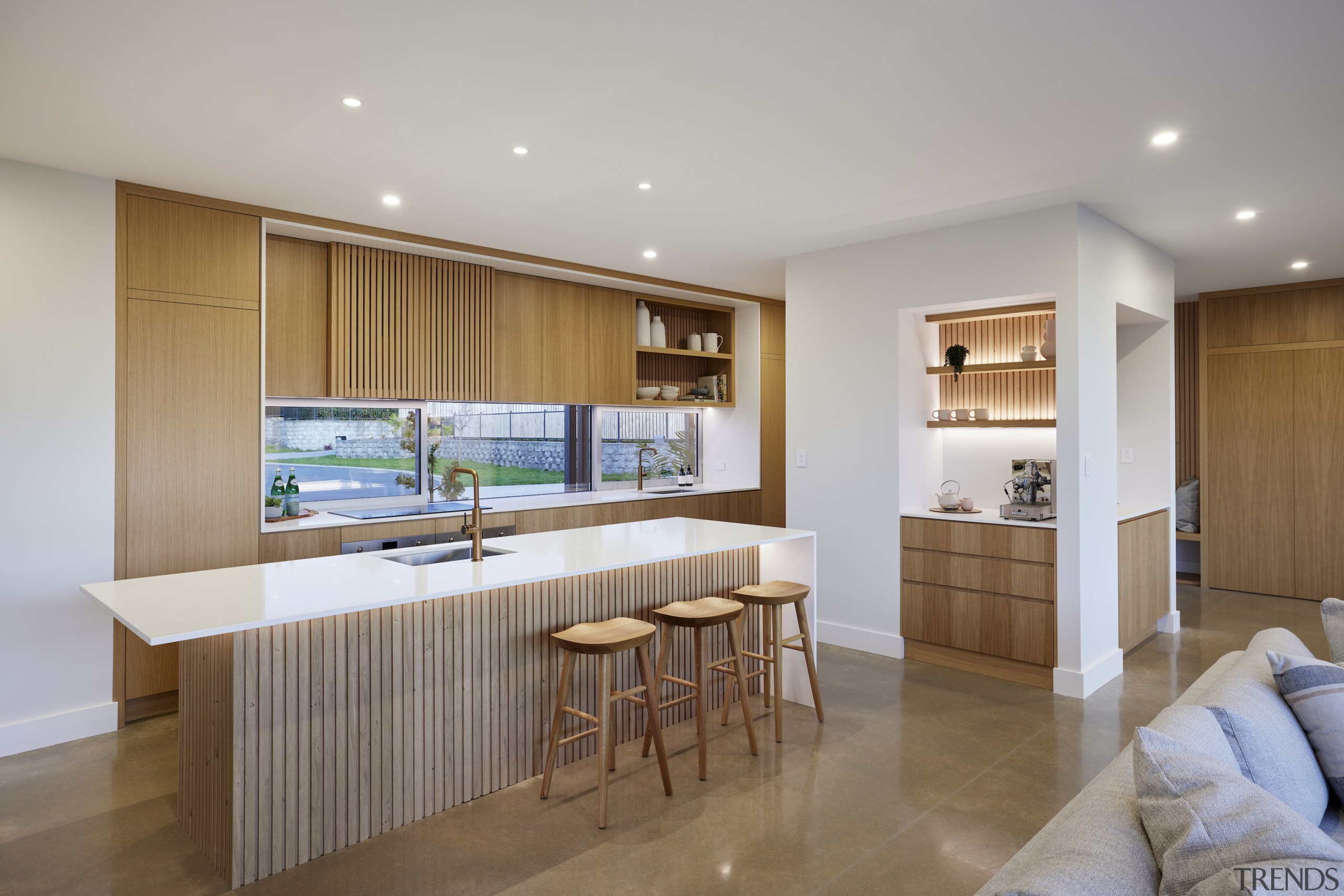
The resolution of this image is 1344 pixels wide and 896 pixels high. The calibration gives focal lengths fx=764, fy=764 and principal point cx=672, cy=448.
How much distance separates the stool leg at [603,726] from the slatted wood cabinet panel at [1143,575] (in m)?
3.47

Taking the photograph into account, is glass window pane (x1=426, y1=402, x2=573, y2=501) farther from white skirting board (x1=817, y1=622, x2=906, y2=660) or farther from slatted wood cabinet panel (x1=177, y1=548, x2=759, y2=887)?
slatted wood cabinet panel (x1=177, y1=548, x2=759, y2=887)

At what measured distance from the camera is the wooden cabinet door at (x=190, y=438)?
3703 millimetres

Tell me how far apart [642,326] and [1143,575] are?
408 cm

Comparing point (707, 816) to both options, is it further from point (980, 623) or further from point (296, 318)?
point (296, 318)

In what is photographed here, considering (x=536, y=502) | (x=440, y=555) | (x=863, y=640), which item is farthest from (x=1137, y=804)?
(x=536, y=502)

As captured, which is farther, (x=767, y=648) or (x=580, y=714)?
(x=767, y=648)

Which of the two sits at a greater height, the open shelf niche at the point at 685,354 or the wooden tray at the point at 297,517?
the open shelf niche at the point at 685,354

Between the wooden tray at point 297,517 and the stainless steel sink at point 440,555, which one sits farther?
the wooden tray at point 297,517

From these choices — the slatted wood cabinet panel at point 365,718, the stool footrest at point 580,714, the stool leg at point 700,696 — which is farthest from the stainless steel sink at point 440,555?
the stool leg at point 700,696

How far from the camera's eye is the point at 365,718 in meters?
2.63

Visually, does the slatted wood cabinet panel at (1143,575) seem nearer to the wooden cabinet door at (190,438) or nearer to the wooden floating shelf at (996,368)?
the wooden floating shelf at (996,368)

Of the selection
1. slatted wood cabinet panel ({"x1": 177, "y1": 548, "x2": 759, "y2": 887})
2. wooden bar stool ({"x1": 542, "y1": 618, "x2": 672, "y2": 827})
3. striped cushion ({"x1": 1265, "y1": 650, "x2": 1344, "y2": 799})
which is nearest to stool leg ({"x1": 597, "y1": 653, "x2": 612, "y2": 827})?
wooden bar stool ({"x1": 542, "y1": 618, "x2": 672, "y2": 827})

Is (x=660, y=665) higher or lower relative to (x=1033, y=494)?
lower

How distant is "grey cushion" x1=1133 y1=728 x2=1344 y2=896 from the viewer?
1073 millimetres
